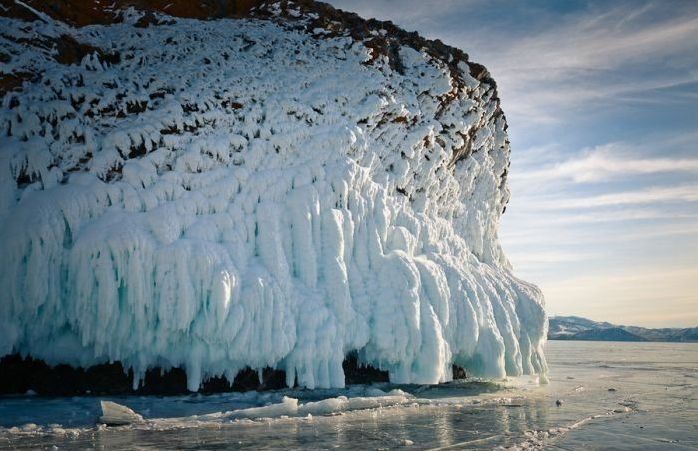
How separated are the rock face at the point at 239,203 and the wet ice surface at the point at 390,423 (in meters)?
1.02

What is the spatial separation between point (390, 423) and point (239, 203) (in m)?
7.72

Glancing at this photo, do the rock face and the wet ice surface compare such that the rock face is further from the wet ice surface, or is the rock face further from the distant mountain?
the distant mountain

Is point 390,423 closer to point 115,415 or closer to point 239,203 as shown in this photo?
point 115,415

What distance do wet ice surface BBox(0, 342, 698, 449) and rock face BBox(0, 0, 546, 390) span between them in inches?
40.0

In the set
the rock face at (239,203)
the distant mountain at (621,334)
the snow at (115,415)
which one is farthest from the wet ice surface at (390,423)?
the distant mountain at (621,334)

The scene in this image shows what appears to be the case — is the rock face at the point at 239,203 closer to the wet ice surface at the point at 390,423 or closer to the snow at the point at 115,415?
the wet ice surface at the point at 390,423

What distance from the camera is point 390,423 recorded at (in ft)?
44.6

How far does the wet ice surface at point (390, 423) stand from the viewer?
11.2 m

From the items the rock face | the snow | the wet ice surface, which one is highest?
the rock face

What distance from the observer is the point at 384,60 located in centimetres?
2408

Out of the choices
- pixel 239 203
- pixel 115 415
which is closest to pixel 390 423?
pixel 115 415

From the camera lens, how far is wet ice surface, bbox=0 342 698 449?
1118 cm

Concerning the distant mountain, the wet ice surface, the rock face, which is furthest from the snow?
the distant mountain

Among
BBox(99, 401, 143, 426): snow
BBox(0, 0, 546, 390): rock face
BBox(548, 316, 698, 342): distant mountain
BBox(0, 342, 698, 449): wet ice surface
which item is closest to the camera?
BBox(0, 342, 698, 449): wet ice surface
